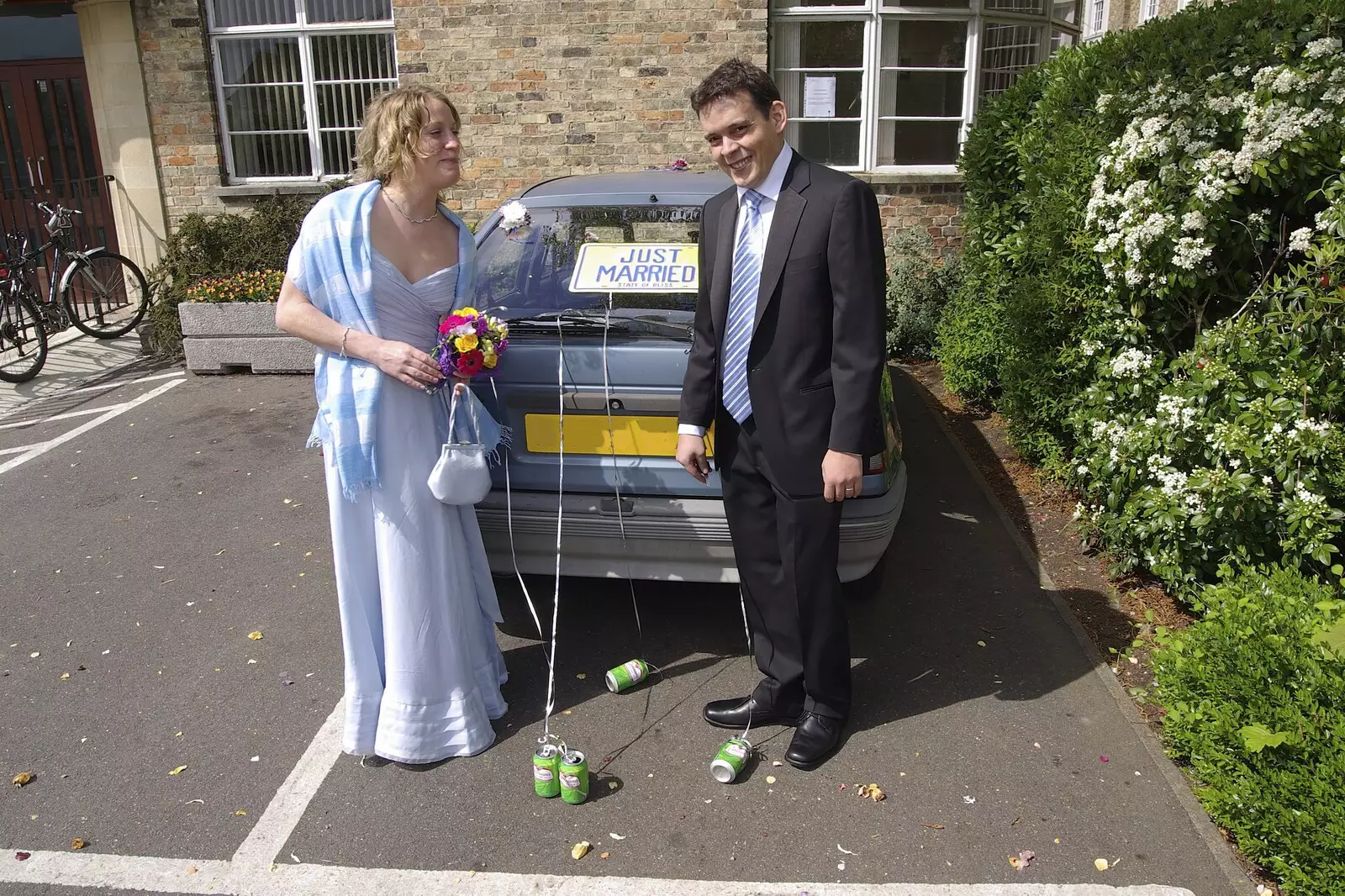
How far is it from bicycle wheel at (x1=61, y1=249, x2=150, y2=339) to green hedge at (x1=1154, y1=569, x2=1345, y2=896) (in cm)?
941

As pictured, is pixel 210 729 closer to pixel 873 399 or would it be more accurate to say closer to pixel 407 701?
pixel 407 701

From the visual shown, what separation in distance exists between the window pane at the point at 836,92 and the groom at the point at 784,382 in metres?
7.19

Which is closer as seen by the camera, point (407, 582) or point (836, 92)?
point (407, 582)

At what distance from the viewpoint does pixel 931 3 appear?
9.75m

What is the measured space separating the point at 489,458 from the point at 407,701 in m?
0.89

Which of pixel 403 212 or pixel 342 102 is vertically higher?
pixel 342 102

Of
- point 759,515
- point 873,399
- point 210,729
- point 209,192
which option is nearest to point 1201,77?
point 873,399

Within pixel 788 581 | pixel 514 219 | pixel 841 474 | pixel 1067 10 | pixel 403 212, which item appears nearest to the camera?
pixel 841 474

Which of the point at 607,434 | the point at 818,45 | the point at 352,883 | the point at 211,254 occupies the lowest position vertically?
the point at 352,883

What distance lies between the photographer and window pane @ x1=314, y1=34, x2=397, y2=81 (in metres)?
9.93

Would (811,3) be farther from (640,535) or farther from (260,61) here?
(640,535)

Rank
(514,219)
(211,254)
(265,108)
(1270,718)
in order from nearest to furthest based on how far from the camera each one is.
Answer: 1. (1270,718)
2. (514,219)
3. (211,254)
4. (265,108)

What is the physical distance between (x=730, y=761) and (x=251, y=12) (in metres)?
9.59

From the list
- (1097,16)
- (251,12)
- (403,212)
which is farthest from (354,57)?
(1097,16)
